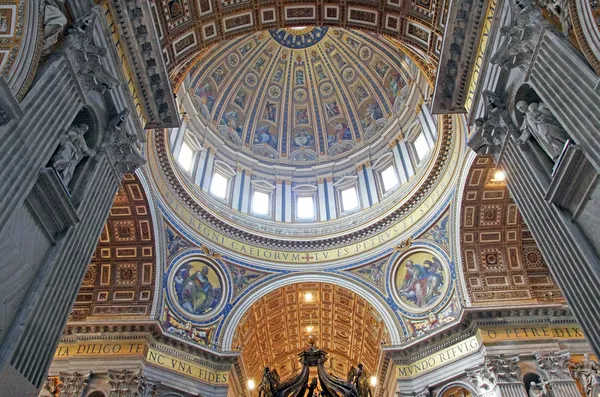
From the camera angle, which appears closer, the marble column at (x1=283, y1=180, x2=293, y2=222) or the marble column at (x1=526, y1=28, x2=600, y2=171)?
the marble column at (x1=526, y1=28, x2=600, y2=171)

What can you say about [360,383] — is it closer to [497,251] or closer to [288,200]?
[497,251]

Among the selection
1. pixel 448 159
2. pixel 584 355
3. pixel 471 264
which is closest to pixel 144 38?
pixel 448 159

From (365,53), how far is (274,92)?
621 cm

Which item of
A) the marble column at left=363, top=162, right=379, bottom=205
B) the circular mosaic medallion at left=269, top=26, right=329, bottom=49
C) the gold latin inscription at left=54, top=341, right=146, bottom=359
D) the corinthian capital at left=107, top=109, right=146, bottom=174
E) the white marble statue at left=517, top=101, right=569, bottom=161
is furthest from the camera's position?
the circular mosaic medallion at left=269, top=26, right=329, bottom=49

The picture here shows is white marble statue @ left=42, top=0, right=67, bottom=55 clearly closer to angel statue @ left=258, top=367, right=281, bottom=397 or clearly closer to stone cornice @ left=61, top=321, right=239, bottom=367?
angel statue @ left=258, top=367, right=281, bottom=397

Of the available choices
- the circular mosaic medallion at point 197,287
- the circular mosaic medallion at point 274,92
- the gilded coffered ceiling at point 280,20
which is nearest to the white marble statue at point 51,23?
the gilded coffered ceiling at point 280,20

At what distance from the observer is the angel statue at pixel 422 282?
19.4 m

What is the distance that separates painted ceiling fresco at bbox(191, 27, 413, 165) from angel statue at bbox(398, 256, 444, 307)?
960cm

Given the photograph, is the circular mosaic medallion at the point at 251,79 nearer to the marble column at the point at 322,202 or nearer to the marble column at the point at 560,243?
Answer: the marble column at the point at 322,202

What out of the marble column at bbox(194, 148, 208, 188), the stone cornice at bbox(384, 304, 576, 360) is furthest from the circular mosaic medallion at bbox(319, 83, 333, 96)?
the stone cornice at bbox(384, 304, 576, 360)

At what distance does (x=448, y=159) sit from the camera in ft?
62.3

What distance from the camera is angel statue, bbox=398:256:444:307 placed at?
63.6 feet

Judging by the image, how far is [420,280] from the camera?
20.1 meters

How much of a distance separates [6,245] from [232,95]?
2259 cm
